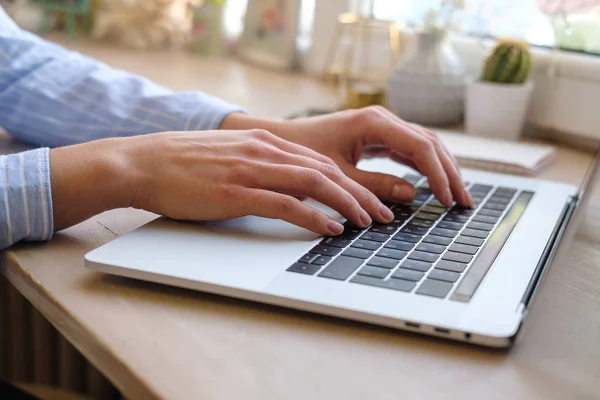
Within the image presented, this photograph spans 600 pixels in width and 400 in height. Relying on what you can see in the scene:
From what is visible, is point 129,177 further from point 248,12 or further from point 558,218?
point 248,12

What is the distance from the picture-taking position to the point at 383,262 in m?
0.56

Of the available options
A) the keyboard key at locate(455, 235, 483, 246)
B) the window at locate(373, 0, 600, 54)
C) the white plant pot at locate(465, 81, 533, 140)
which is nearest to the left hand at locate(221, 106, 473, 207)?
the keyboard key at locate(455, 235, 483, 246)

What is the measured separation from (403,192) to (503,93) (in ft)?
1.67

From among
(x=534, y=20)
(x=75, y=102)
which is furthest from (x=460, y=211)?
(x=534, y=20)

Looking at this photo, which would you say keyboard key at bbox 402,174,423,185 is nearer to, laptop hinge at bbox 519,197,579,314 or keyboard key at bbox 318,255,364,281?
laptop hinge at bbox 519,197,579,314

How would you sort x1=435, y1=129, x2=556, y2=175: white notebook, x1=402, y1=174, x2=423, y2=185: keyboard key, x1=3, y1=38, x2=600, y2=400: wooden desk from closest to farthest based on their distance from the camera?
x1=3, y1=38, x2=600, y2=400: wooden desk < x1=402, y1=174, x2=423, y2=185: keyboard key < x1=435, y1=129, x2=556, y2=175: white notebook

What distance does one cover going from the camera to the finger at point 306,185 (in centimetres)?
62

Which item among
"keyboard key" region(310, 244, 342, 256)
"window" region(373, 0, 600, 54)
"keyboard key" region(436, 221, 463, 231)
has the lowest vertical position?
"keyboard key" region(436, 221, 463, 231)

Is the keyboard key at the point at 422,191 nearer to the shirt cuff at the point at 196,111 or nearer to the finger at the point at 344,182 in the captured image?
the finger at the point at 344,182

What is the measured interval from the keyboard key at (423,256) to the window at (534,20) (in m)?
0.79

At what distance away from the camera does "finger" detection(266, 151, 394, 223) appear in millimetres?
645

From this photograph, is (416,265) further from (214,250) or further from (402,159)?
(402,159)

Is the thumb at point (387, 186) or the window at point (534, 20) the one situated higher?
the window at point (534, 20)

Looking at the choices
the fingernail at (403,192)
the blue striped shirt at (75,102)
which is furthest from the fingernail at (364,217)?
the blue striped shirt at (75,102)
